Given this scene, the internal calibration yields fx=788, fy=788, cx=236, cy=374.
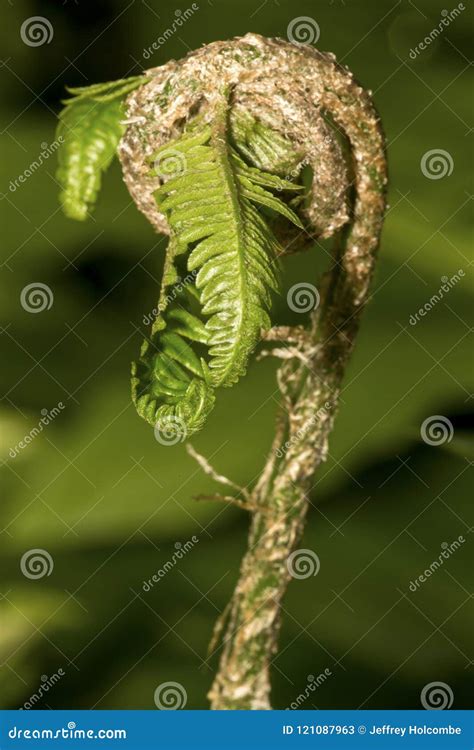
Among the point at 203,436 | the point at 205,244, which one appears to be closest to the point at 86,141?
the point at 205,244

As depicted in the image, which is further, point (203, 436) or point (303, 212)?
point (203, 436)

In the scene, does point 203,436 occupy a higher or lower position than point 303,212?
lower

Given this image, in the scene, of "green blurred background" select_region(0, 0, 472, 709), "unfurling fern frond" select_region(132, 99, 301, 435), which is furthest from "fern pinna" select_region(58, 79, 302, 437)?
"green blurred background" select_region(0, 0, 472, 709)

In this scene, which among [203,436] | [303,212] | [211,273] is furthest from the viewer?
[203,436]

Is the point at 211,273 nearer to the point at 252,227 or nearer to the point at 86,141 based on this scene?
the point at 252,227

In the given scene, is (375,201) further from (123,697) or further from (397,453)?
(123,697)

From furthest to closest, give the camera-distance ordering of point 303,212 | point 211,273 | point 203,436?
1. point 203,436
2. point 303,212
3. point 211,273

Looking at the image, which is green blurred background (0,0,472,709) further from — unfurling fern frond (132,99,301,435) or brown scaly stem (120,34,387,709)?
unfurling fern frond (132,99,301,435)

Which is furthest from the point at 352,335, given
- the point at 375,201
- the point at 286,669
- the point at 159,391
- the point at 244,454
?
the point at 286,669
